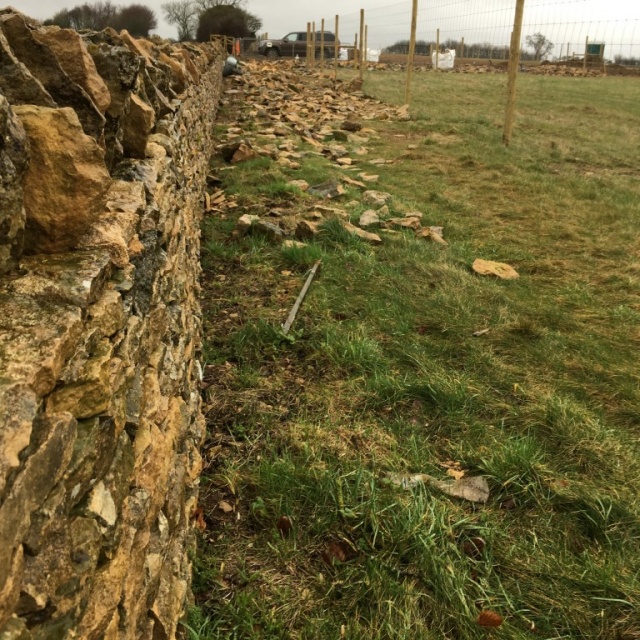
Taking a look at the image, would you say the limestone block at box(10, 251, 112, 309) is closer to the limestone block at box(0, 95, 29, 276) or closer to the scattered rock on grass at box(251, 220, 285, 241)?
the limestone block at box(0, 95, 29, 276)

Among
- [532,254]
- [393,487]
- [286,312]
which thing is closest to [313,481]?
[393,487]

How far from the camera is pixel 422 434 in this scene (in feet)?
9.93

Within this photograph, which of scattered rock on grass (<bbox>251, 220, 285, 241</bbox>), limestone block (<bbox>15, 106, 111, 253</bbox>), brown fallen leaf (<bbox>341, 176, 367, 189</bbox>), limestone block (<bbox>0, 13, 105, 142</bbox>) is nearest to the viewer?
limestone block (<bbox>15, 106, 111, 253</bbox>)

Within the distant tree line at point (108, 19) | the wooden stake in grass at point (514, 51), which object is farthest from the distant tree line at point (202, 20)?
the wooden stake in grass at point (514, 51)

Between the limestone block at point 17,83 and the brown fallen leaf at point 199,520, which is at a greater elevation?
the limestone block at point 17,83

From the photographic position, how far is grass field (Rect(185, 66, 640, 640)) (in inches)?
84.2

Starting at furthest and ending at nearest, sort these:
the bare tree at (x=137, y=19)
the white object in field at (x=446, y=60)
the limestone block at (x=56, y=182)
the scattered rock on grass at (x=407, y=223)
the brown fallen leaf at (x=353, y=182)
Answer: the white object in field at (x=446, y=60) < the bare tree at (x=137, y=19) < the brown fallen leaf at (x=353, y=182) < the scattered rock on grass at (x=407, y=223) < the limestone block at (x=56, y=182)

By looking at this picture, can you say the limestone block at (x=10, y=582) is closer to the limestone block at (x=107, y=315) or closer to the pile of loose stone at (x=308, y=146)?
the limestone block at (x=107, y=315)

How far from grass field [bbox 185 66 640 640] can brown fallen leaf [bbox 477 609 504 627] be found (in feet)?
0.08

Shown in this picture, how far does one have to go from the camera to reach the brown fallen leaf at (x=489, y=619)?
2.06 meters

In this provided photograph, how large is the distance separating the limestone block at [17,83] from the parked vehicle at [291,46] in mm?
35075

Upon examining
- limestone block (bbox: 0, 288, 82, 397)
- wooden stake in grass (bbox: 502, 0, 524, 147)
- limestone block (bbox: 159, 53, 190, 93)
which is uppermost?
wooden stake in grass (bbox: 502, 0, 524, 147)

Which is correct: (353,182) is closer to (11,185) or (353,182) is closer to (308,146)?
(308,146)

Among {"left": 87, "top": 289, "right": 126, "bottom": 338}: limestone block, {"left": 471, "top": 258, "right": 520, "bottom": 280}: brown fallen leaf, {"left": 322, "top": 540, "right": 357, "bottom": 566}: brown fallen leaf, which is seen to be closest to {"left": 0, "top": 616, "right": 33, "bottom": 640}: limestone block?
{"left": 87, "top": 289, "right": 126, "bottom": 338}: limestone block
